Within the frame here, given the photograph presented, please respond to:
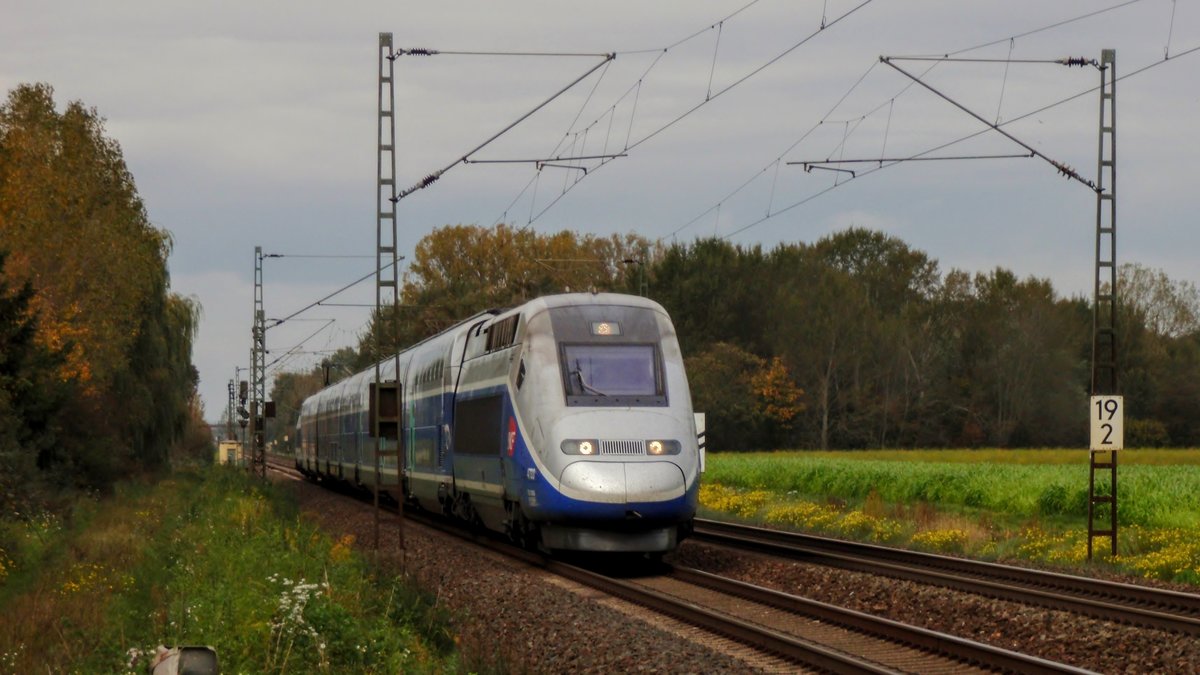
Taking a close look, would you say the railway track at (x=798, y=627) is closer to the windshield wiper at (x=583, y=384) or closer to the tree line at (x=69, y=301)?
the windshield wiper at (x=583, y=384)

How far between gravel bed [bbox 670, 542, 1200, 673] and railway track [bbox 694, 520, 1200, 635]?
13.2 inches

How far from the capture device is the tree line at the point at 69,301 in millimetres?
37625

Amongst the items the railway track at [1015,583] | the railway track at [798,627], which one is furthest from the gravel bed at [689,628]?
the railway track at [1015,583]

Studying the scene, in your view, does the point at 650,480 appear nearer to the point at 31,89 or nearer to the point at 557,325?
the point at 557,325

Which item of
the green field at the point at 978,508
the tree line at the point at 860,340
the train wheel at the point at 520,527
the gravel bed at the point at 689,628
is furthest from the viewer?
the tree line at the point at 860,340

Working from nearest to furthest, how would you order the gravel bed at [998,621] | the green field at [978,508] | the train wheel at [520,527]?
the gravel bed at [998,621] → the train wheel at [520,527] → the green field at [978,508]

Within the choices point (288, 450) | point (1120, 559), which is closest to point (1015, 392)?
point (1120, 559)

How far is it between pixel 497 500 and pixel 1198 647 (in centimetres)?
1256

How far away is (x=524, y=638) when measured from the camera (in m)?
15.3

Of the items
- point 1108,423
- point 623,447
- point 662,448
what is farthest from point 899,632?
point 1108,423

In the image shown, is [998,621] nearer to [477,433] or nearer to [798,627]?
[798,627]

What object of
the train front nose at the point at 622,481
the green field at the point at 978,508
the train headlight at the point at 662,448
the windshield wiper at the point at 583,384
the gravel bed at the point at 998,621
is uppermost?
the windshield wiper at the point at 583,384

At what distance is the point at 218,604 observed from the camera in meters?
14.4

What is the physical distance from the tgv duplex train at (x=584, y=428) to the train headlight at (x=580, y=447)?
0.05 ft
